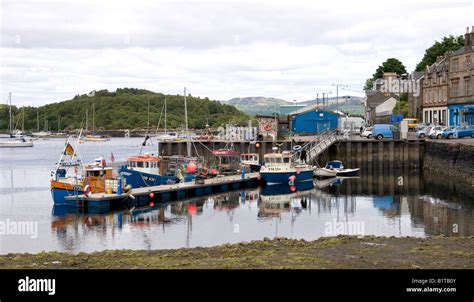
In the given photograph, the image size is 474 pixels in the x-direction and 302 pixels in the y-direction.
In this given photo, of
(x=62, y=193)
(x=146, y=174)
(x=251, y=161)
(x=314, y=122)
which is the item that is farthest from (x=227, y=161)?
(x=62, y=193)

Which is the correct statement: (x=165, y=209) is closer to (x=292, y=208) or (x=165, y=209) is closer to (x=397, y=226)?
(x=292, y=208)

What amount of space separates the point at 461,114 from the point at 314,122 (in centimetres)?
1858

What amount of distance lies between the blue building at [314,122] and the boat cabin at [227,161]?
2314 centimetres

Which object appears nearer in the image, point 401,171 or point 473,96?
point 401,171

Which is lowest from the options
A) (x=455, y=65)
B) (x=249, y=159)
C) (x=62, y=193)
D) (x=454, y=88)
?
(x=62, y=193)

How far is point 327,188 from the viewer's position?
5581 cm

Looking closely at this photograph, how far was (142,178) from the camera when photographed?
2010 inches

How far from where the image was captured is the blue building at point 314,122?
88.0m

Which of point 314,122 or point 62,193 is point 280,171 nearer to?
point 62,193

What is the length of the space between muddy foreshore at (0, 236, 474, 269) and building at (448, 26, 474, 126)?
2231 inches

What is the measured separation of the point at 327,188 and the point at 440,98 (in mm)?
37158

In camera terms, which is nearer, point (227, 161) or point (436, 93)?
point (227, 161)

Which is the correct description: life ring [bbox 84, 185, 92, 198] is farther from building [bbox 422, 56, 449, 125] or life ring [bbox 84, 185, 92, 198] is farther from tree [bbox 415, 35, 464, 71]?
tree [bbox 415, 35, 464, 71]
